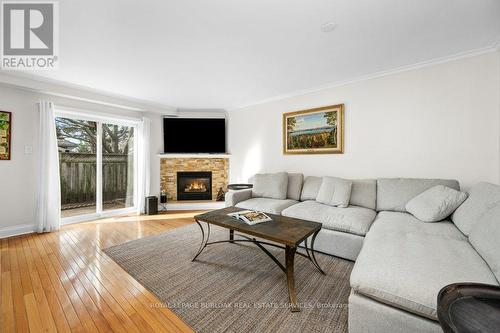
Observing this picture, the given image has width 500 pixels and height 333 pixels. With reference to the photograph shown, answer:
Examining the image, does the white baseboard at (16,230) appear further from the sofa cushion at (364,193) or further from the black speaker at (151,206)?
the sofa cushion at (364,193)

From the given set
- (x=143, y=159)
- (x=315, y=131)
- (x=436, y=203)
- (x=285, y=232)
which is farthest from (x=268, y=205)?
(x=143, y=159)

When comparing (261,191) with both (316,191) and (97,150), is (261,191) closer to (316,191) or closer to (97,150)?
(316,191)

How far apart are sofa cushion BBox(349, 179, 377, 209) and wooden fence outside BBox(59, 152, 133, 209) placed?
448cm

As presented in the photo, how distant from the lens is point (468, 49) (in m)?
2.32

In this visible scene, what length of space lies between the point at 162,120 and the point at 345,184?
13.6 ft

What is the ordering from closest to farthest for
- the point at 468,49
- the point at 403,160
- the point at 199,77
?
the point at 468,49 < the point at 403,160 < the point at 199,77

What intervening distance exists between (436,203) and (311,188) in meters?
1.54

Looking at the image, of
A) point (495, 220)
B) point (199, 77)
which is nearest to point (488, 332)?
point (495, 220)

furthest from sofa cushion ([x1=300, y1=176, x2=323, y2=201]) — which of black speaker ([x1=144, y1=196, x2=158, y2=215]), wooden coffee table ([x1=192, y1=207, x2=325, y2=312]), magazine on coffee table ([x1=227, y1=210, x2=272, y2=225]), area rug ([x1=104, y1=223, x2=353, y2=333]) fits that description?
black speaker ([x1=144, y1=196, x2=158, y2=215])

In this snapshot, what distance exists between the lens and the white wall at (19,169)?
2979mm

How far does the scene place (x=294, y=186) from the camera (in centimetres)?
353

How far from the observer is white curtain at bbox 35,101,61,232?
317 centimetres

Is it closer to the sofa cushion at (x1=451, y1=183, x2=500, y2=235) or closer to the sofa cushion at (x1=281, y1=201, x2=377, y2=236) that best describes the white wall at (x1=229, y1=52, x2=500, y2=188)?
the sofa cushion at (x1=451, y1=183, x2=500, y2=235)

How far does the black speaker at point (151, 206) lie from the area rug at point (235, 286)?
1.63 meters
